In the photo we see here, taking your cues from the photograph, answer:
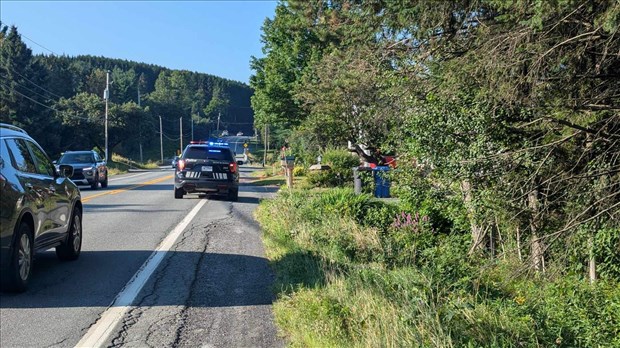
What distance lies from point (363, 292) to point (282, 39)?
32.3 m

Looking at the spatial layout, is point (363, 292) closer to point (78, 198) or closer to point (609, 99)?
point (609, 99)

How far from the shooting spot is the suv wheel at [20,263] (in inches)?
266

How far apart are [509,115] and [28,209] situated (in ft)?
23.4

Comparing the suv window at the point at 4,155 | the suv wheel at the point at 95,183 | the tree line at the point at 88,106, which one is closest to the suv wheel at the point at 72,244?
the suv window at the point at 4,155

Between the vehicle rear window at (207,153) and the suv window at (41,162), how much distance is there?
10647mm

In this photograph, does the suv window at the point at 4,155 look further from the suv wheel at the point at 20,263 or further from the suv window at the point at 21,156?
the suv wheel at the point at 20,263

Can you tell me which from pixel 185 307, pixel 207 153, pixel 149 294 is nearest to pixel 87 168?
pixel 207 153

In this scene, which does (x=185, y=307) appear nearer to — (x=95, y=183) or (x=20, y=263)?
(x=20, y=263)

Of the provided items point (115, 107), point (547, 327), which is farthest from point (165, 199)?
point (115, 107)

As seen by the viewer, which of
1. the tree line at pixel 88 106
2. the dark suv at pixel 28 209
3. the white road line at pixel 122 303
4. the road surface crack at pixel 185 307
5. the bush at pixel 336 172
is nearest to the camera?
the white road line at pixel 122 303

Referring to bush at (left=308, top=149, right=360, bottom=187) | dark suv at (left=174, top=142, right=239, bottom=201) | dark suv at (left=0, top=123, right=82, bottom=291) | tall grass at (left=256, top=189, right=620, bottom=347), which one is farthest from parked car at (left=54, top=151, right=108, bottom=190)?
dark suv at (left=0, top=123, right=82, bottom=291)

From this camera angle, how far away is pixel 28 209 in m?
7.21

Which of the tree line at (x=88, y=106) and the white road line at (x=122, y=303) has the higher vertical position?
the tree line at (x=88, y=106)

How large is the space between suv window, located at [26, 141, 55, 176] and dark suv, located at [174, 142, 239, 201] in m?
10.6
